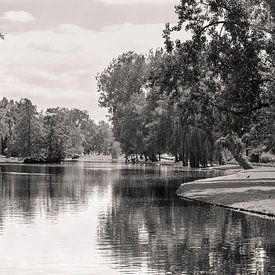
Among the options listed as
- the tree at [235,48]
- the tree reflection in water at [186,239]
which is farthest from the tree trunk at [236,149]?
the tree reflection in water at [186,239]

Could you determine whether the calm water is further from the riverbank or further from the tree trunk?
the tree trunk

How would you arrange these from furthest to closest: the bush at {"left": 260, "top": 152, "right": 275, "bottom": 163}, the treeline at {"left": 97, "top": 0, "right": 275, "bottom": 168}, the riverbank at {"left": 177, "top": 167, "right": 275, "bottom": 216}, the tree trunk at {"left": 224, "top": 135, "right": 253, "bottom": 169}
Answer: the bush at {"left": 260, "top": 152, "right": 275, "bottom": 163} < the tree trunk at {"left": 224, "top": 135, "right": 253, "bottom": 169} < the treeline at {"left": 97, "top": 0, "right": 275, "bottom": 168} < the riverbank at {"left": 177, "top": 167, "right": 275, "bottom": 216}

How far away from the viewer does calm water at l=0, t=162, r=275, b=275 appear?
14.7 m

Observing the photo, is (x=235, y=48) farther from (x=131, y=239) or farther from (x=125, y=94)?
(x=125, y=94)

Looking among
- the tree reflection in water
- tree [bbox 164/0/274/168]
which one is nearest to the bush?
tree [bbox 164/0/274/168]

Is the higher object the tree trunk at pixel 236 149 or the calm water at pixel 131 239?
the tree trunk at pixel 236 149

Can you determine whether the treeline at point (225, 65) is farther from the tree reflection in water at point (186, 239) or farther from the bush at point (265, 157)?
the bush at point (265, 157)

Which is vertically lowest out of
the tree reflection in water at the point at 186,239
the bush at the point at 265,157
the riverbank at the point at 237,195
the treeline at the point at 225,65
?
the tree reflection in water at the point at 186,239

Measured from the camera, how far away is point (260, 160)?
92750 millimetres

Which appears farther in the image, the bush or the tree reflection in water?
the bush

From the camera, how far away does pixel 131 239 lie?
62.4 feet

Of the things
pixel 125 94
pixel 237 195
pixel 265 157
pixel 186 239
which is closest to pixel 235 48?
pixel 237 195

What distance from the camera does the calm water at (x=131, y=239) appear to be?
14.7 metres

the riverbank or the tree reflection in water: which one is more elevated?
the riverbank
